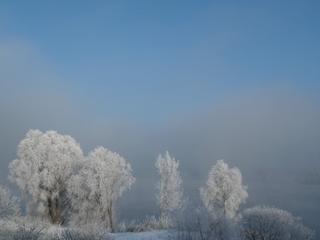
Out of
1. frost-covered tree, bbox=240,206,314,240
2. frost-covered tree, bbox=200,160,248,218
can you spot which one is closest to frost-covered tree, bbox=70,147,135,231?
frost-covered tree, bbox=200,160,248,218

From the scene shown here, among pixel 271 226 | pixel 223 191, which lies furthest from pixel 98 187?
pixel 271 226

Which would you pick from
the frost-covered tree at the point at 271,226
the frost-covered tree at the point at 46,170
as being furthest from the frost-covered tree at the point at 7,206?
the frost-covered tree at the point at 271,226

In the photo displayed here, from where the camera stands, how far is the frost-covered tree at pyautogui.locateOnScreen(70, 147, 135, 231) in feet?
209

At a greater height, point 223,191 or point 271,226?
point 223,191

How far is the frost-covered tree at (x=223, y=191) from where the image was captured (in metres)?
73.6

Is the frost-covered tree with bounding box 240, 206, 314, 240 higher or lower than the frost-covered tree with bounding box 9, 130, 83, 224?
lower

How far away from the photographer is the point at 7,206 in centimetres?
5125

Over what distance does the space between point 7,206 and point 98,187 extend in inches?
588

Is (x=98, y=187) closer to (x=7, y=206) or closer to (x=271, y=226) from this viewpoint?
(x=7, y=206)

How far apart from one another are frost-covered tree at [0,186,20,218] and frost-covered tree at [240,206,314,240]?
2292 cm

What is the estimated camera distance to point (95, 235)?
34.9 meters

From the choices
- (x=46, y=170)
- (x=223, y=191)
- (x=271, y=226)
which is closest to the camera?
(x=271, y=226)

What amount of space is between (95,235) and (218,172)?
42.2 meters

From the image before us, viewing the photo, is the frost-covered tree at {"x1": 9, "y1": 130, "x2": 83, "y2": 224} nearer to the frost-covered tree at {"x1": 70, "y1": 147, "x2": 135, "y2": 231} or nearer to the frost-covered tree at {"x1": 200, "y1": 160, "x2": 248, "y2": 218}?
the frost-covered tree at {"x1": 70, "y1": 147, "x2": 135, "y2": 231}
